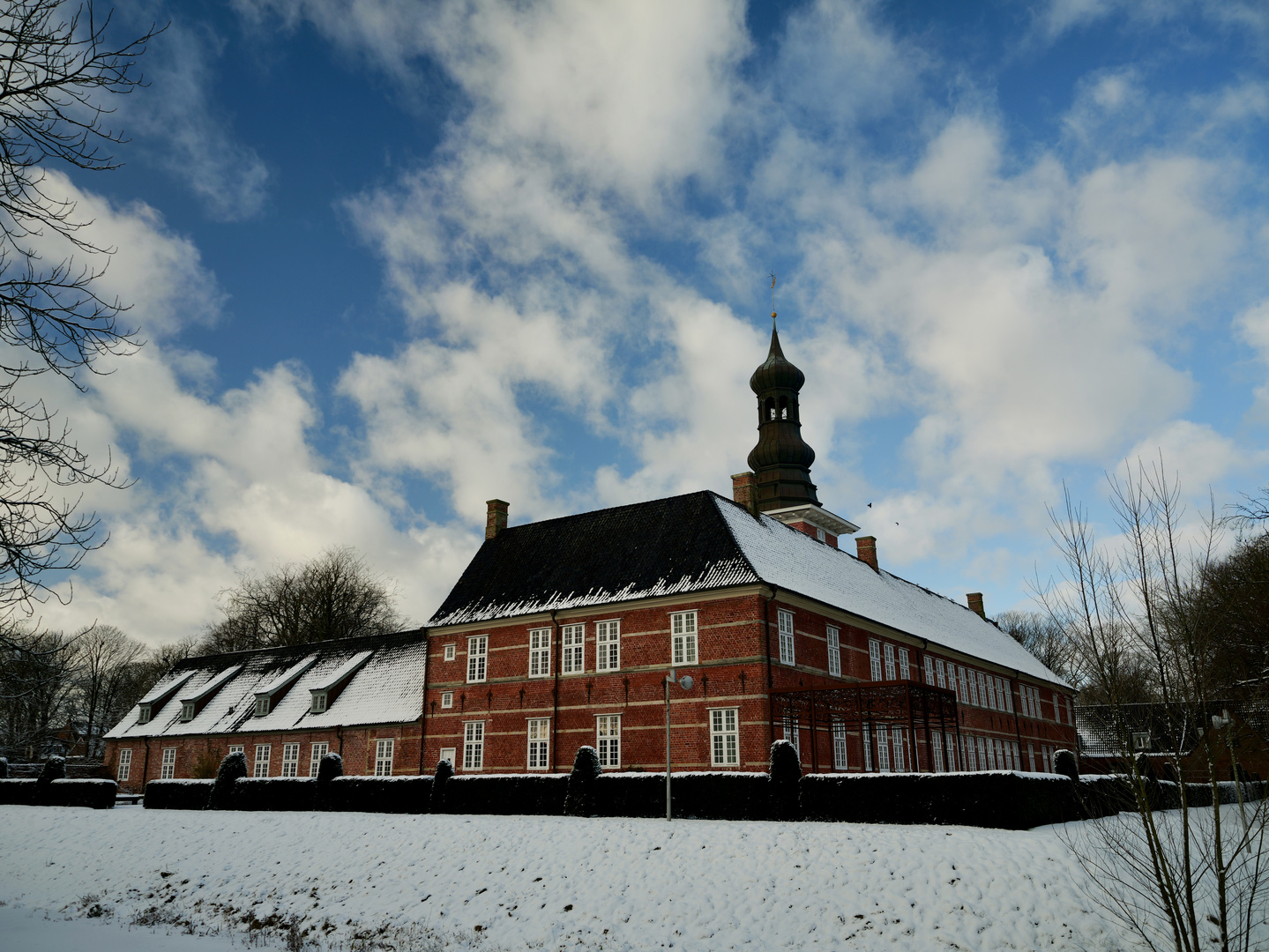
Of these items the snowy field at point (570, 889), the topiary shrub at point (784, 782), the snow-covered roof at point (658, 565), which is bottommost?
the snowy field at point (570, 889)

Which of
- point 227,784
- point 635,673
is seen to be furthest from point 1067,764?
point 227,784

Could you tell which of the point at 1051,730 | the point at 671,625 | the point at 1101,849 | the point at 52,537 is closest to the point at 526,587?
the point at 671,625

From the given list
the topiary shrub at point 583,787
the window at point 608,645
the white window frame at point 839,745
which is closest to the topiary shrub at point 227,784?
the window at point 608,645

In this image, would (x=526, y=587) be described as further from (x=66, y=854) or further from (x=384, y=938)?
(x=384, y=938)

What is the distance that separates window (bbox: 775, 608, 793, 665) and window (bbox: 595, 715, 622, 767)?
275cm

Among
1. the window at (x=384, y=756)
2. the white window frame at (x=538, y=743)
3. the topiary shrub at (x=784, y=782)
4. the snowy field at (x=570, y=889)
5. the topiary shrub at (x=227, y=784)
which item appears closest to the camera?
the snowy field at (x=570, y=889)

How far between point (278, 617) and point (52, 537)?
53.9 m

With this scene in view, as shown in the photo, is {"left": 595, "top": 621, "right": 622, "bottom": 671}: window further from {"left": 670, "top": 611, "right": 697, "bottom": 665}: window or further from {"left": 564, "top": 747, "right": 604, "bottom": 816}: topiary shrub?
{"left": 564, "top": 747, "right": 604, "bottom": 816}: topiary shrub

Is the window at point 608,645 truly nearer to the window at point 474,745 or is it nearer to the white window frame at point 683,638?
the white window frame at point 683,638

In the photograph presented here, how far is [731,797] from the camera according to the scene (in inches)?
831

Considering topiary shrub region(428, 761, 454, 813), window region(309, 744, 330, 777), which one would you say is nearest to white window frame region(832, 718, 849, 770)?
topiary shrub region(428, 761, 454, 813)

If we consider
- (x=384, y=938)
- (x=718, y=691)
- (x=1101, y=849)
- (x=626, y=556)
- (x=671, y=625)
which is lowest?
(x=384, y=938)

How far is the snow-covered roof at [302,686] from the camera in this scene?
35.3 meters

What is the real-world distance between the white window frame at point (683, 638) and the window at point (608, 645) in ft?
6.64
